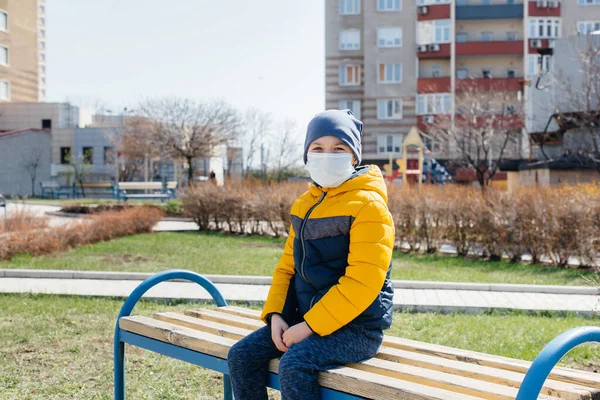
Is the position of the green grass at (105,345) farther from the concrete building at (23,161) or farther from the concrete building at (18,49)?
the concrete building at (23,161)

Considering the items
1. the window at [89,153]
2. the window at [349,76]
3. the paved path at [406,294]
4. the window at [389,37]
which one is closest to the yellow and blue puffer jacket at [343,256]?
the paved path at [406,294]

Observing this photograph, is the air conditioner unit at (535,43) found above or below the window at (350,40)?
below

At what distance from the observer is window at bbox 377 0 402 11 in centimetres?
4869

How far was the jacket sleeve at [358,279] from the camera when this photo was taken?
2922 millimetres

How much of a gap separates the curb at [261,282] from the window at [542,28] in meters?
42.6

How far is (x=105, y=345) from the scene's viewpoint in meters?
5.74

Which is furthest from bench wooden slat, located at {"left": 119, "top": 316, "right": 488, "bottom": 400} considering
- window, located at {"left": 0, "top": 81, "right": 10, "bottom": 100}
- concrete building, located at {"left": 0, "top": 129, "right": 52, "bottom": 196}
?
window, located at {"left": 0, "top": 81, "right": 10, "bottom": 100}

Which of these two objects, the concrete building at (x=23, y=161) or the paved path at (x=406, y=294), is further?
the concrete building at (x=23, y=161)

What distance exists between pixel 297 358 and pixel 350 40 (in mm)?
48484

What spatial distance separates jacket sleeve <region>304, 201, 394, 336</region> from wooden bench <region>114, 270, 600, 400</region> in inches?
9.3

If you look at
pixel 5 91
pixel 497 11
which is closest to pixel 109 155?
pixel 5 91

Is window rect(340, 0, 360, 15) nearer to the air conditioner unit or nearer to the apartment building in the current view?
the apartment building

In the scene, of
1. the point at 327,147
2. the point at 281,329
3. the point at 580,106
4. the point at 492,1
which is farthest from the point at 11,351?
the point at 492,1

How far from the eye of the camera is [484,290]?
28.7ft
